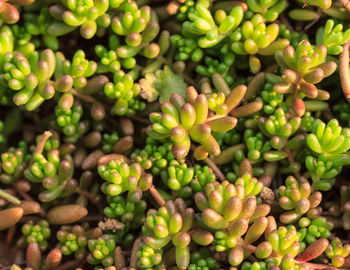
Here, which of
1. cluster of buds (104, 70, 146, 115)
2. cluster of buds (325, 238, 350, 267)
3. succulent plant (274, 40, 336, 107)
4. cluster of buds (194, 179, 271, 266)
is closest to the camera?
cluster of buds (194, 179, 271, 266)

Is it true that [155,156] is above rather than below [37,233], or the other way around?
above

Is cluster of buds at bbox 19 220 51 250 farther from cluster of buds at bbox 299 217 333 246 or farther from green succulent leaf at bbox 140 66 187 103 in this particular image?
cluster of buds at bbox 299 217 333 246

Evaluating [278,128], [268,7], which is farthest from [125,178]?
[268,7]

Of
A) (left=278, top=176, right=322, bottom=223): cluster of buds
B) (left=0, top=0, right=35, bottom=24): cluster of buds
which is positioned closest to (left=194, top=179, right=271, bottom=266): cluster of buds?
(left=278, top=176, right=322, bottom=223): cluster of buds

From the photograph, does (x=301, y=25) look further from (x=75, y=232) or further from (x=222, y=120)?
(x=75, y=232)

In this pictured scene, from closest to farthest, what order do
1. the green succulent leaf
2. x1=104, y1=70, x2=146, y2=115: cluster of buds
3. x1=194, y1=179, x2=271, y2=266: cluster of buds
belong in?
x1=194, y1=179, x2=271, y2=266: cluster of buds
x1=104, y1=70, x2=146, y2=115: cluster of buds
the green succulent leaf

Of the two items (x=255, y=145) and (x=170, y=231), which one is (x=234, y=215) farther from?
(x=255, y=145)

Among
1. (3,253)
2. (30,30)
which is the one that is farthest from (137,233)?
(30,30)
